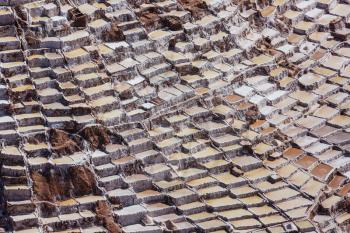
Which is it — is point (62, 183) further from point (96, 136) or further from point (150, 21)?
point (150, 21)

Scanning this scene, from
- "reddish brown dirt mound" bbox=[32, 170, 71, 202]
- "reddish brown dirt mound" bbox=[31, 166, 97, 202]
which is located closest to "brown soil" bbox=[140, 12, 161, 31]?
"reddish brown dirt mound" bbox=[31, 166, 97, 202]

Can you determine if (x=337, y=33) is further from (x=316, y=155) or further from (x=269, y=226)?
(x=269, y=226)

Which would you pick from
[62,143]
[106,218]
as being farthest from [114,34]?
[106,218]

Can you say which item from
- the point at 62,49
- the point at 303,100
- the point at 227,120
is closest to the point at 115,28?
the point at 62,49

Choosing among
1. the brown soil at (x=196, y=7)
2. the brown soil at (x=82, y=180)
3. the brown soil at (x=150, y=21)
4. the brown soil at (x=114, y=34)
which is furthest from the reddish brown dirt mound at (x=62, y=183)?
the brown soil at (x=196, y=7)

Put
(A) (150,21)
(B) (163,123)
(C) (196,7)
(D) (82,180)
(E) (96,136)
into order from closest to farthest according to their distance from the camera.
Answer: (D) (82,180)
(E) (96,136)
(B) (163,123)
(A) (150,21)
(C) (196,7)

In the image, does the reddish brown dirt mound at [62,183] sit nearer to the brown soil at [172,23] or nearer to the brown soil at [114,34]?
the brown soil at [114,34]

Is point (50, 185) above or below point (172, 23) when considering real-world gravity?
below

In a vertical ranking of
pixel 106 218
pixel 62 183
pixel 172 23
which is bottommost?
pixel 106 218
